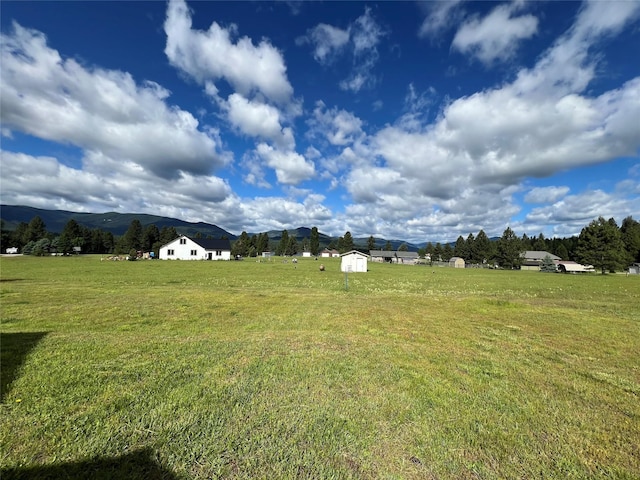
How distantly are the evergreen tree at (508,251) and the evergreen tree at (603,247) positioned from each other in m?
26.1

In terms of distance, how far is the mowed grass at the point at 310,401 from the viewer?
3012mm

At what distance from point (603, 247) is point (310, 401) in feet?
226

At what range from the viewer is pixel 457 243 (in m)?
109

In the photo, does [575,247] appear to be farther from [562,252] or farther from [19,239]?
[19,239]

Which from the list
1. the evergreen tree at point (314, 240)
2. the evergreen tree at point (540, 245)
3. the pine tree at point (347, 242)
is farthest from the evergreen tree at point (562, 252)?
the evergreen tree at point (314, 240)

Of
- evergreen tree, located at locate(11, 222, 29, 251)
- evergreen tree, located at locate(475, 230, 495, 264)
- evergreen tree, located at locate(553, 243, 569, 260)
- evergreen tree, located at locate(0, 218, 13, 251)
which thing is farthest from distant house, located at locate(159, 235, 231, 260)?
evergreen tree, located at locate(553, 243, 569, 260)

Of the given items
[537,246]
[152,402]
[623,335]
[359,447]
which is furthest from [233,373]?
[537,246]

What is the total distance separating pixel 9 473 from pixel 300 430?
284 centimetres

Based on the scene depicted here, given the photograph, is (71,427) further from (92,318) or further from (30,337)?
(92,318)

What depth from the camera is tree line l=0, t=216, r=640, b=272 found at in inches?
2011

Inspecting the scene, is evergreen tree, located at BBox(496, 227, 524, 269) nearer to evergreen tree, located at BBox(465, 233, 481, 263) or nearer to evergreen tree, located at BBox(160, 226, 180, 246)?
evergreen tree, located at BBox(465, 233, 481, 263)

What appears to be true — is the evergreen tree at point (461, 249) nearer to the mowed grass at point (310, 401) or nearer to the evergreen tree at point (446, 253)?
the evergreen tree at point (446, 253)

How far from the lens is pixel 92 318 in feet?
28.7

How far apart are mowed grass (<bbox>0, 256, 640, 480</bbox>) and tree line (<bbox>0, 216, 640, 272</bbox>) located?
60027 mm
